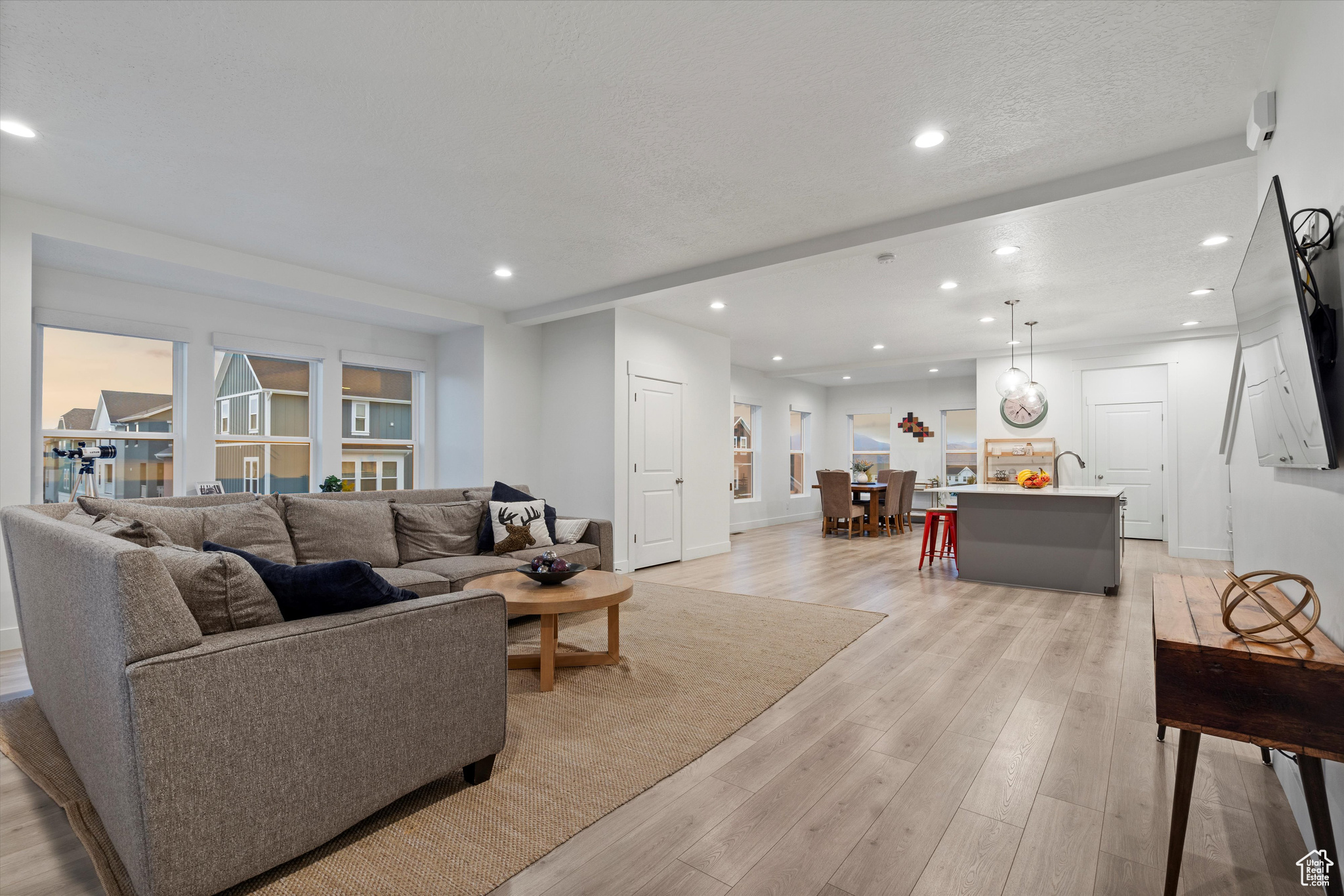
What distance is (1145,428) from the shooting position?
24.6 feet

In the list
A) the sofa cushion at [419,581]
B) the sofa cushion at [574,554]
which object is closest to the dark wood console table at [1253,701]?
the sofa cushion at [419,581]

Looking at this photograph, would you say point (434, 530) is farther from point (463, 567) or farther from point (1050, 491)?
point (1050, 491)

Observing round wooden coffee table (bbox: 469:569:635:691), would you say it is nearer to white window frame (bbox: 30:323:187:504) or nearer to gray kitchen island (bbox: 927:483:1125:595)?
white window frame (bbox: 30:323:187:504)

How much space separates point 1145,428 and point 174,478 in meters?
9.95

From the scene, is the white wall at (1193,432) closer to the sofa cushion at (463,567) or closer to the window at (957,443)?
the window at (957,443)

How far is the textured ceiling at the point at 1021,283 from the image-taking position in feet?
12.0

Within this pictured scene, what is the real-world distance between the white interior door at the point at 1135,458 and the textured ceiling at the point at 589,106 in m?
4.66

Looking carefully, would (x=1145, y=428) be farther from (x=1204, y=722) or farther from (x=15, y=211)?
(x=15, y=211)

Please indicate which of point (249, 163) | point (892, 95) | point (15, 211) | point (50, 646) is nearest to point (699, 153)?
point (892, 95)

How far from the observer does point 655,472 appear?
6.21 meters

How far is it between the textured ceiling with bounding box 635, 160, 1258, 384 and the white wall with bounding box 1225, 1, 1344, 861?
112 centimetres

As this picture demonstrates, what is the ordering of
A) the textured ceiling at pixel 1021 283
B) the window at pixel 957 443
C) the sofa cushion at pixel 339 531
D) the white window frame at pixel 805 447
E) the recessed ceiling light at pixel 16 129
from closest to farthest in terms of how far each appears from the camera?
the recessed ceiling light at pixel 16 129, the sofa cushion at pixel 339 531, the textured ceiling at pixel 1021 283, the window at pixel 957 443, the white window frame at pixel 805 447

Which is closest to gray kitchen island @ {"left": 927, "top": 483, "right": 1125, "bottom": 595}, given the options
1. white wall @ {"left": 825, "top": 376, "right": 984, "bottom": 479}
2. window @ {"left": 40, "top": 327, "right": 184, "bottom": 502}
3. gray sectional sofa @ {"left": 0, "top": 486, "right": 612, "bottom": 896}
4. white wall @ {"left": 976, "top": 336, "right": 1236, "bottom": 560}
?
white wall @ {"left": 976, "top": 336, "right": 1236, "bottom": 560}

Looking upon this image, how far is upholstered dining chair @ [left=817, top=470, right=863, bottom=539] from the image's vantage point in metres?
8.61
